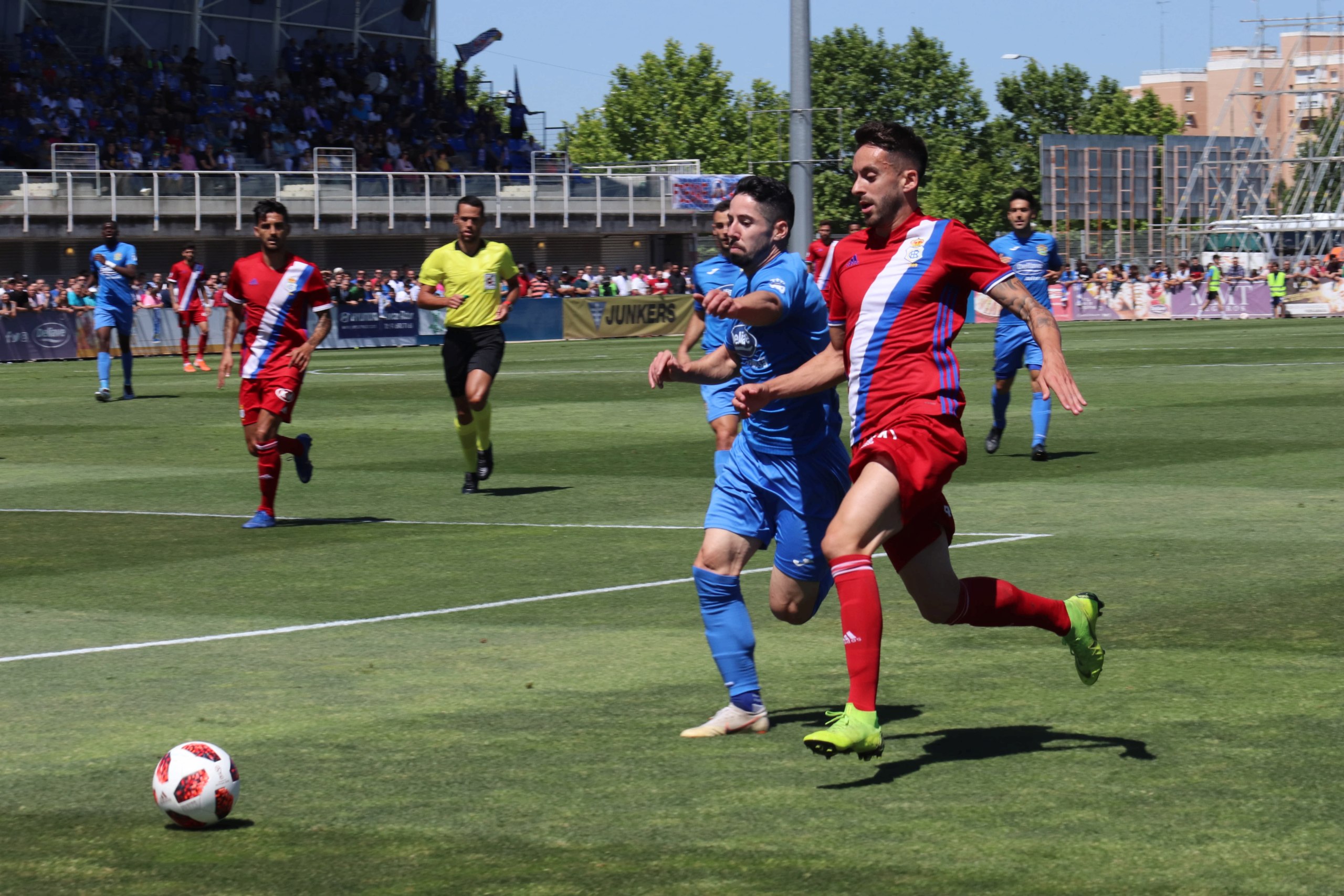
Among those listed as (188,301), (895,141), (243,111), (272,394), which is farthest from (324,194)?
(895,141)

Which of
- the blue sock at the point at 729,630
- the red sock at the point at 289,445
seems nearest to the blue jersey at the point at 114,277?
the red sock at the point at 289,445

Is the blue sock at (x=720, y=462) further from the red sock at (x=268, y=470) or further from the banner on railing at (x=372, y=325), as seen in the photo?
the banner on railing at (x=372, y=325)

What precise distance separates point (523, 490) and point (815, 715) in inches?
→ 335

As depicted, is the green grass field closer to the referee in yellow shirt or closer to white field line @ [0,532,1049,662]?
white field line @ [0,532,1049,662]

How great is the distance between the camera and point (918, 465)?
5906 millimetres

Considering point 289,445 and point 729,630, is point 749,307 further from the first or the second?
point 289,445

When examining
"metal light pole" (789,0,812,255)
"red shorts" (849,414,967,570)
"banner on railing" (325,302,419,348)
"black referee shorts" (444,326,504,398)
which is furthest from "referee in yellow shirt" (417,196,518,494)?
"banner on railing" (325,302,419,348)

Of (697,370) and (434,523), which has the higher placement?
(697,370)

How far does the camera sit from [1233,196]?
74562 millimetres

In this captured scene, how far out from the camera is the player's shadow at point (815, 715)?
21.9ft

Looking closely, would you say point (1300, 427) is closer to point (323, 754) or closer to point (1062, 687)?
point (1062, 687)

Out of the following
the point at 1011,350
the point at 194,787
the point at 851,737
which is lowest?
the point at 194,787

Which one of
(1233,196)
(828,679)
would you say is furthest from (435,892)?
(1233,196)

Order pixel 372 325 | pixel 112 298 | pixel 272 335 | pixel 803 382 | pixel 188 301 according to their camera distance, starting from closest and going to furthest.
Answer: pixel 803 382
pixel 272 335
pixel 112 298
pixel 188 301
pixel 372 325
